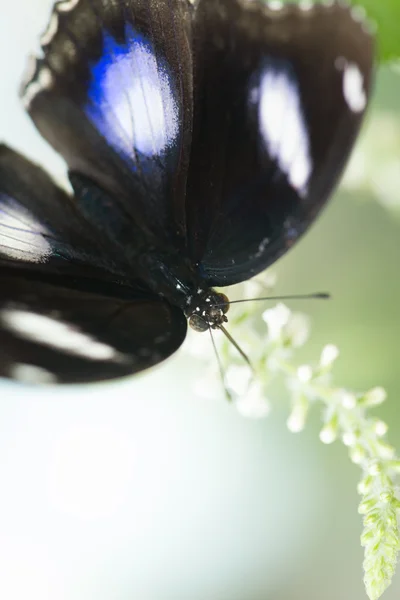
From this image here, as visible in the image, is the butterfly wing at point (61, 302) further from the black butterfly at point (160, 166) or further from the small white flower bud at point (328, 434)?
the small white flower bud at point (328, 434)

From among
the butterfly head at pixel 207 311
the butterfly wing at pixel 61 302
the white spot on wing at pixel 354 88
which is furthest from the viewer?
the butterfly head at pixel 207 311

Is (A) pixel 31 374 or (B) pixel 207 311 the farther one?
(B) pixel 207 311

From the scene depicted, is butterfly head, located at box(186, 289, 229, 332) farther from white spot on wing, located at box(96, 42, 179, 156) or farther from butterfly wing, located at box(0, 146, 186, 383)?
white spot on wing, located at box(96, 42, 179, 156)

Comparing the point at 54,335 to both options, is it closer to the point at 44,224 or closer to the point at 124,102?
the point at 44,224

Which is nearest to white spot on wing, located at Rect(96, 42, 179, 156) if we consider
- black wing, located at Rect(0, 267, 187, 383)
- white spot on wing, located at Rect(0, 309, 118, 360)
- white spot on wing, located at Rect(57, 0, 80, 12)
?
white spot on wing, located at Rect(57, 0, 80, 12)

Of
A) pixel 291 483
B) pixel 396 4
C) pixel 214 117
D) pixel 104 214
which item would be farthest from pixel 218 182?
pixel 291 483

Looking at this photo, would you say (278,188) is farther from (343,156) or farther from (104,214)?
(104,214)

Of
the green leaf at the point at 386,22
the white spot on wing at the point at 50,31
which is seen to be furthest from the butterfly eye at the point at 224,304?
the white spot on wing at the point at 50,31

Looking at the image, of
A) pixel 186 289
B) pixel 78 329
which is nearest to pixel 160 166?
pixel 186 289
